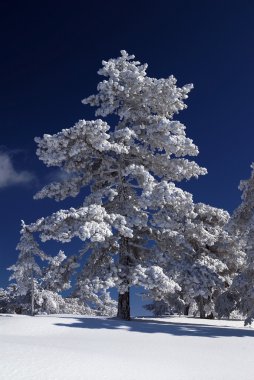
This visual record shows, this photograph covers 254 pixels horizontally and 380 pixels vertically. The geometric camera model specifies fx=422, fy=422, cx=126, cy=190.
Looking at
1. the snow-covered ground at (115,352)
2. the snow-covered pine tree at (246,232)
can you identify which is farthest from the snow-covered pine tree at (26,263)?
the snow-covered pine tree at (246,232)

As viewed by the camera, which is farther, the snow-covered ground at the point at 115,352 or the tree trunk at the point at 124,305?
the tree trunk at the point at 124,305

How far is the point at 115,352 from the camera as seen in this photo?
11.1 metres

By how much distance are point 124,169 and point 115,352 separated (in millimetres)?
11825

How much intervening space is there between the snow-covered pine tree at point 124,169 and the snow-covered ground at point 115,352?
3.90 meters

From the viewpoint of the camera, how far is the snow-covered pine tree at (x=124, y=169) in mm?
18875

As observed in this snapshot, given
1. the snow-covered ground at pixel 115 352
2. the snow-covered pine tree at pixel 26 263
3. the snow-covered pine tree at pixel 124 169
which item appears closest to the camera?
the snow-covered ground at pixel 115 352

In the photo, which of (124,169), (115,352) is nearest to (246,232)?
(124,169)

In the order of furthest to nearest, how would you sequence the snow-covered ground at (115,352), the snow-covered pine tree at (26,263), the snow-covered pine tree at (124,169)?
the snow-covered pine tree at (26,263), the snow-covered pine tree at (124,169), the snow-covered ground at (115,352)

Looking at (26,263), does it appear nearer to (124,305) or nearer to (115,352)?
(124,305)

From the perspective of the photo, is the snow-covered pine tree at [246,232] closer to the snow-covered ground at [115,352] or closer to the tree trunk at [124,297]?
the snow-covered ground at [115,352]

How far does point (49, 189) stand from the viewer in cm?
2173

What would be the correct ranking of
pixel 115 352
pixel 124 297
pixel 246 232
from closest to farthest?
pixel 115 352 → pixel 124 297 → pixel 246 232

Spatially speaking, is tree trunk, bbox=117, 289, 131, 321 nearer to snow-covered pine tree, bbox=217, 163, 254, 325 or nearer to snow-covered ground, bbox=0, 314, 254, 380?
snow-covered ground, bbox=0, 314, 254, 380

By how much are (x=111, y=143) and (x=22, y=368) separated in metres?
13.9
